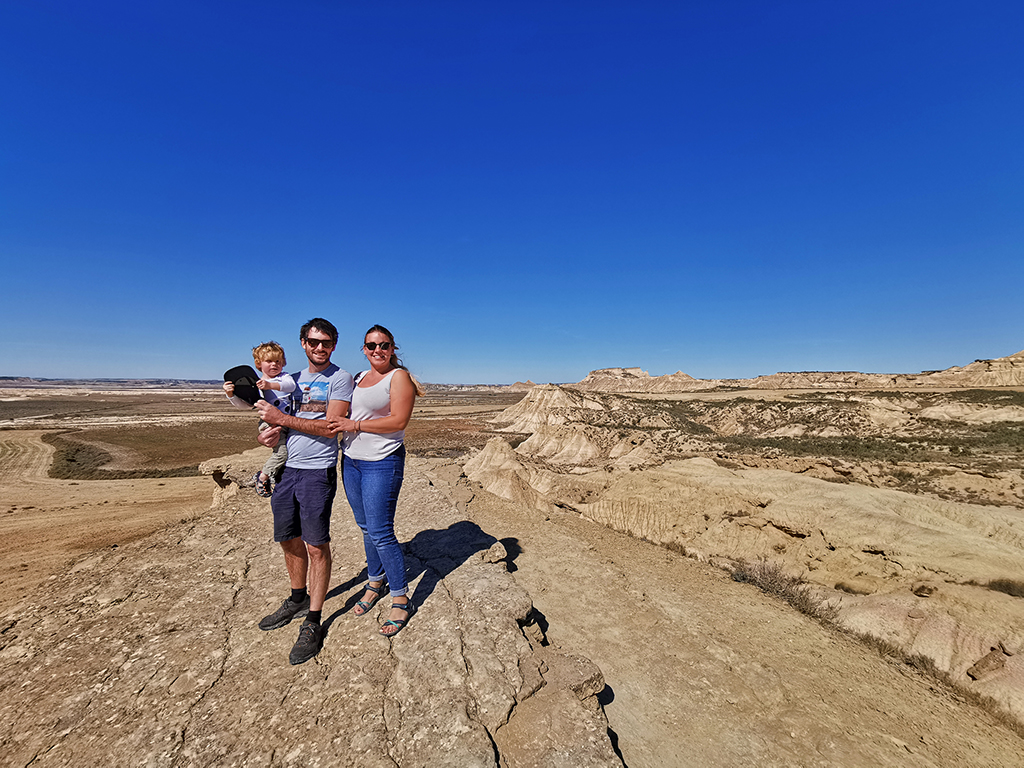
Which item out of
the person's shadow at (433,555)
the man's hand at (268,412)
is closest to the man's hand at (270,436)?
the man's hand at (268,412)

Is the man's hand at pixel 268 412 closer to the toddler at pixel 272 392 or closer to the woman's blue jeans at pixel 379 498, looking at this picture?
the toddler at pixel 272 392

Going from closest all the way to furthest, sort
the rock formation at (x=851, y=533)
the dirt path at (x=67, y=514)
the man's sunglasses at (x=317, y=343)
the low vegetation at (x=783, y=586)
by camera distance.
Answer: the man's sunglasses at (x=317, y=343) < the rock formation at (x=851, y=533) < the low vegetation at (x=783, y=586) < the dirt path at (x=67, y=514)

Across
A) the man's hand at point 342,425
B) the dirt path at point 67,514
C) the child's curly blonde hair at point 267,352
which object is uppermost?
the child's curly blonde hair at point 267,352

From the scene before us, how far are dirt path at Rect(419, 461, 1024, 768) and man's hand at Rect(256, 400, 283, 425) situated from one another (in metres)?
4.07

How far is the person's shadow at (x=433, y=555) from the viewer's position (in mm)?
4602

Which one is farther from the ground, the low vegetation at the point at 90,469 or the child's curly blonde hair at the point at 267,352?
the child's curly blonde hair at the point at 267,352

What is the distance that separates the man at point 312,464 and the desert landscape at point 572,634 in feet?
1.92

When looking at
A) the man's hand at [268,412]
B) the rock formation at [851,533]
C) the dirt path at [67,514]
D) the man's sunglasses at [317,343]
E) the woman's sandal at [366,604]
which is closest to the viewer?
the man's hand at [268,412]

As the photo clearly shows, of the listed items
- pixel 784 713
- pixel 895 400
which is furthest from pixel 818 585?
pixel 895 400

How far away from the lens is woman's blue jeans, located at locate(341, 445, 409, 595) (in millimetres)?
3428

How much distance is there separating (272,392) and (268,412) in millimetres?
384

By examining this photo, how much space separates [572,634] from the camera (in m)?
5.41

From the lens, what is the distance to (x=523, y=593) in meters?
4.82

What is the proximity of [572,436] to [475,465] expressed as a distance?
9622mm
